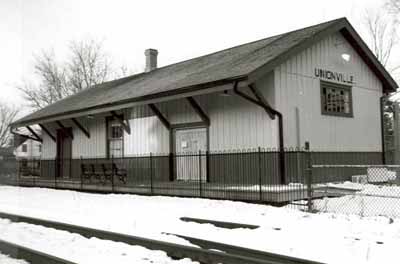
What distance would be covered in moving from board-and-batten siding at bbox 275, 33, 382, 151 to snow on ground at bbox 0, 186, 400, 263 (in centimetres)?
404

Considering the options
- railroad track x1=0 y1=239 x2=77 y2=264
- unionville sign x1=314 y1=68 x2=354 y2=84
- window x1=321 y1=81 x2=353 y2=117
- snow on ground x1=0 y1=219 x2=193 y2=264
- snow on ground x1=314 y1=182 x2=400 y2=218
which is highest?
unionville sign x1=314 y1=68 x2=354 y2=84

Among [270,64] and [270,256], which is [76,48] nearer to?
[270,64]

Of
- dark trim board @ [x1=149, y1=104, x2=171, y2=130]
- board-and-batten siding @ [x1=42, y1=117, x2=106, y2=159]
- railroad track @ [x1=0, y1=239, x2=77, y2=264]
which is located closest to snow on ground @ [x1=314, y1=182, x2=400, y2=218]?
railroad track @ [x1=0, y1=239, x2=77, y2=264]

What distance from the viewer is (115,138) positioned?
1975 centimetres

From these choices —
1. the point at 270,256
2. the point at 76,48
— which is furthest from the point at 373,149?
the point at 76,48

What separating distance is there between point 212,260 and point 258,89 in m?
8.16

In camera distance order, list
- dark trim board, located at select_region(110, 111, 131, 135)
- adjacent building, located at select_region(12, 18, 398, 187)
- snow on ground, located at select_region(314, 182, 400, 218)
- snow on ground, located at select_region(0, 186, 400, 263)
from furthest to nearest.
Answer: dark trim board, located at select_region(110, 111, 131, 135), adjacent building, located at select_region(12, 18, 398, 187), snow on ground, located at select_region(314, 182, 400, 218), snow on ground, located at select_region(0, 186, 400, 263)

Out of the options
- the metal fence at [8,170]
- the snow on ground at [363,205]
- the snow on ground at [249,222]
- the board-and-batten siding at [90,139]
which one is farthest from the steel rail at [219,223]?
the metal fence at [8,170]

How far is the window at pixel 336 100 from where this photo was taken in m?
15.2

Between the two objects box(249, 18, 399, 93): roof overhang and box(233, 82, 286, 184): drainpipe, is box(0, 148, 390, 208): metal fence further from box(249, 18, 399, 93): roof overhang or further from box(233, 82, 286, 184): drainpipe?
box(249, 18, 399, 93): roof overhang

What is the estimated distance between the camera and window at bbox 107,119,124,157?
19.5 metres

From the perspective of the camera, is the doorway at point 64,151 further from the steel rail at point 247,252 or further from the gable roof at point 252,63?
the steel rail at point 247,252

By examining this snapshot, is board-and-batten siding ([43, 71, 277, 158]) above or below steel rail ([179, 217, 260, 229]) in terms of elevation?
above

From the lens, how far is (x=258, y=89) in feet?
44.6
